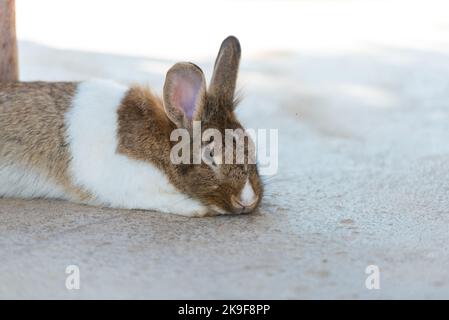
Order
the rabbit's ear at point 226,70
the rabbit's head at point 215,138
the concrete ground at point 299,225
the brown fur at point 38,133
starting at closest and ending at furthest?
the concrete ground at point 299,225 < the rabbit's head at point 215,138 < the rabbit's ear at point 226,70 < the brown fur at point 38,133

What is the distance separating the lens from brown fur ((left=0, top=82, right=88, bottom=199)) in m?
4.44

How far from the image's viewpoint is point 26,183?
4.49 meters

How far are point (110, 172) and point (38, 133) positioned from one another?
0.47m

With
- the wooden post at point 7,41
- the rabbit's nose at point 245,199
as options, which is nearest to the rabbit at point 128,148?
the rabbit's nose at point 245,199

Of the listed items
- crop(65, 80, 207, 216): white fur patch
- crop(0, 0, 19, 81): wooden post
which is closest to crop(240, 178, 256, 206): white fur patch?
crop(65, 80, 207, 216): white fur patch

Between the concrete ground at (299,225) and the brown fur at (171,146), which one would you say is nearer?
the concrete ground at (299,225)

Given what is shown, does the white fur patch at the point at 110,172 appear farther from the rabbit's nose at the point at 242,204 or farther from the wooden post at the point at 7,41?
the wooden post at the point at 7,41

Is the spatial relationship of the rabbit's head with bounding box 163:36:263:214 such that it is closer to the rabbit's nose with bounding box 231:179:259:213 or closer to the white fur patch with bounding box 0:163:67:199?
the rabbit's nose with bounding box 231:179:259:213

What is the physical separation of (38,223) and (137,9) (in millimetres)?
5906

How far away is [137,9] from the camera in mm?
9656

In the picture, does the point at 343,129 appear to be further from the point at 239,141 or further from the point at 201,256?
the point at 201,256

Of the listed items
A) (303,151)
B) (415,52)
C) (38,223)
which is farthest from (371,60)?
(38,223)

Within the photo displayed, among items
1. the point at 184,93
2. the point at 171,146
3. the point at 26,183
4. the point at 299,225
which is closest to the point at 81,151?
the point at 26,183

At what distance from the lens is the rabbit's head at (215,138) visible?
4191 millimetres
